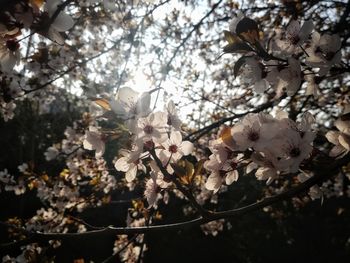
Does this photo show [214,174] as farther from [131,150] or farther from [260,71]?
[260,71]

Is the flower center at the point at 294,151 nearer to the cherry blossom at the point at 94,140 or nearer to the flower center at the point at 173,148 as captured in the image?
the flower center at the point at 173,148

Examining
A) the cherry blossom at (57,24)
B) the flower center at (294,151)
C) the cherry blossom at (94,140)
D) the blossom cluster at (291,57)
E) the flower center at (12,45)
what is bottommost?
the flower center at (294,151)

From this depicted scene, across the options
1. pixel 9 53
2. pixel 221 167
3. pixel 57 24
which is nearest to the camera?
pixel 57 24

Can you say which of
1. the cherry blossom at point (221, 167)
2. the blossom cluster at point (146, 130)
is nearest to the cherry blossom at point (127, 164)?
the blossom cluster at point (146, 130)

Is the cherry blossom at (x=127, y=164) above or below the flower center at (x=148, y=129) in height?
below

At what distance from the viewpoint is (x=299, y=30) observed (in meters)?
1.27

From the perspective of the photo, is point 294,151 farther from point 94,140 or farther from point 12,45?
point 12,45

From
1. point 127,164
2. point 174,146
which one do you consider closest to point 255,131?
point 174,146

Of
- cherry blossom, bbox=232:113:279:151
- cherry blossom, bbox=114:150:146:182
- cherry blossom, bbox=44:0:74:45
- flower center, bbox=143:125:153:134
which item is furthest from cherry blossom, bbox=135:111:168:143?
cherry blossom, bbox=44:0:74:45

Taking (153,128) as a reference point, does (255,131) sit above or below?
below

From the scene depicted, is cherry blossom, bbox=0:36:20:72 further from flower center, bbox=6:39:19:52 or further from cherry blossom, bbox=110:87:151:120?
cherry blossom, bbox=110:87:151:120

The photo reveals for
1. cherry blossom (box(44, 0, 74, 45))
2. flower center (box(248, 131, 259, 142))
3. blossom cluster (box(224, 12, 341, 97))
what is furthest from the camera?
blossom cluster (box(224, 12, 341, 97))

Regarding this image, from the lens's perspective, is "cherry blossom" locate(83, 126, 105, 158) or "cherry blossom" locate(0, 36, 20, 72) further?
"cherry blossom" locate(83, 126, 105, 158)

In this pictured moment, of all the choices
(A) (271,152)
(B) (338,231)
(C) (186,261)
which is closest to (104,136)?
(A) (271,152)
